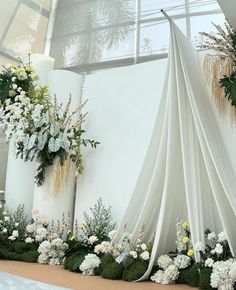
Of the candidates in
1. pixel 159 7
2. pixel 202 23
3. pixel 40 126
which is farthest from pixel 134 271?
pixel 159 7

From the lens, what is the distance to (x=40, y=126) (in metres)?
3.99

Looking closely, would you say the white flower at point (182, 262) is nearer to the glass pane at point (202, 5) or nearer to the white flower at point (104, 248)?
the white flower at point (104, 248)

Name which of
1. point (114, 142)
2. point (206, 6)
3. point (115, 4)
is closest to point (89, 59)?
point (115, 4)

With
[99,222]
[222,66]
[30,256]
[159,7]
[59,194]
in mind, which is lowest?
[30,256]

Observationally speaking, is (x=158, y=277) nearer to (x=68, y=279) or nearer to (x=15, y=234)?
(x=68, y=279)

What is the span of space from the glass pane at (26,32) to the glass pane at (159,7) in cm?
197

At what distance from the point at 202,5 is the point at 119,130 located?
2.84 m

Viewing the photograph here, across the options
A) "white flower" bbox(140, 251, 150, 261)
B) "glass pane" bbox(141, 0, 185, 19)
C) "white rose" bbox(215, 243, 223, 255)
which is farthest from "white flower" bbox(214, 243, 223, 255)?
"glass pane" bbox(141, 0, 185, 19)

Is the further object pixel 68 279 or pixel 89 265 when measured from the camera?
pixel 89 265

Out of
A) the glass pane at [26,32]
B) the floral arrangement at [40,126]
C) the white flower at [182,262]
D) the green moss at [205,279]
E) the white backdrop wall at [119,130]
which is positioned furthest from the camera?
the glass pane at [26,32]

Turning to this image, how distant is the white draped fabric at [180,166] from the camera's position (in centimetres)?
273

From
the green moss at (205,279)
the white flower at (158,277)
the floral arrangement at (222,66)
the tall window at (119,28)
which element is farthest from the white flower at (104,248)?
the tall window at (119,28)

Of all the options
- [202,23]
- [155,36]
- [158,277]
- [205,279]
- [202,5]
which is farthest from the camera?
[155,36]

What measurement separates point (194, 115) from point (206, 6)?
10.8ft
